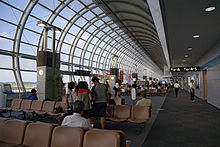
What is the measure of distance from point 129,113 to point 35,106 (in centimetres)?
411

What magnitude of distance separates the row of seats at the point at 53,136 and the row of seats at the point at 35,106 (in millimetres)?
3368

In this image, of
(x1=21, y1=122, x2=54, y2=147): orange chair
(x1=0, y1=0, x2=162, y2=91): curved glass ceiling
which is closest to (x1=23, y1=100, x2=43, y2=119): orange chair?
(x1=21, y1=122, x2=54, y2=147): orange chair

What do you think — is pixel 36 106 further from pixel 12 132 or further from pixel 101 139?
pixel 101 139

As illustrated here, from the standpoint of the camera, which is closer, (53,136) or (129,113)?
(53,136)

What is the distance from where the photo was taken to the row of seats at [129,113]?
4.71 metres

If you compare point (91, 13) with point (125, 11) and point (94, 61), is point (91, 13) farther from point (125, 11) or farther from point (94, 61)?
point (94, 61)

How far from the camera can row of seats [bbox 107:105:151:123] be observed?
185 inches

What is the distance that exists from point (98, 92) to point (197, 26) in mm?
4322

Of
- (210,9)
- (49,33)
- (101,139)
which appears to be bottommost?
(101,139)

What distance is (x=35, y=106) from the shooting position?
21.2ft

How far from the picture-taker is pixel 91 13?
625 inches

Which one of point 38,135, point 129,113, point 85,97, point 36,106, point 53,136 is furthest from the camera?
point 36,106

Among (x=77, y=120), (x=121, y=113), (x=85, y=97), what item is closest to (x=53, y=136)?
(x=77, y=120)

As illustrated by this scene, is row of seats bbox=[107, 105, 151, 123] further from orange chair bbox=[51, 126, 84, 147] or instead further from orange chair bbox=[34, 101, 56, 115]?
orange chair bbox=[51, 126, 84, 147]
